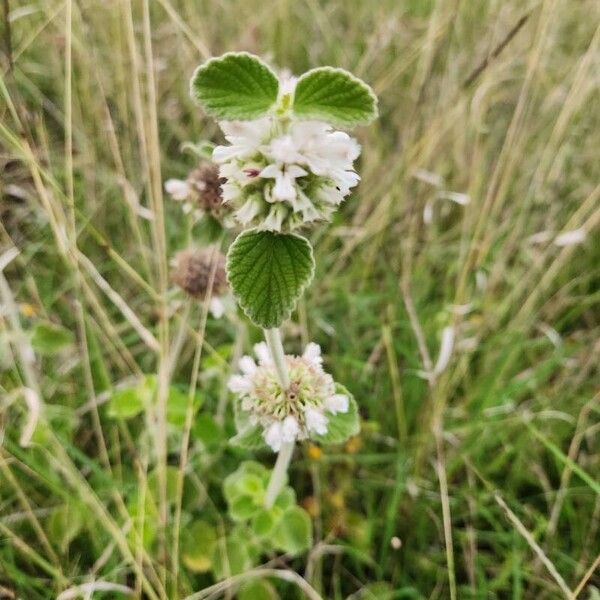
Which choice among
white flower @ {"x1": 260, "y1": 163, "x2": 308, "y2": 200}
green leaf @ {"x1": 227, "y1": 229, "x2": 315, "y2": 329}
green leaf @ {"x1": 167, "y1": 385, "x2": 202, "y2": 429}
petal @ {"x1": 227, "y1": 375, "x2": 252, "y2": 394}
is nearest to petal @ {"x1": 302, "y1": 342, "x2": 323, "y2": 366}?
petal @ {"x1": 227, "y1": 375, "x2": 252, "y2": 394}

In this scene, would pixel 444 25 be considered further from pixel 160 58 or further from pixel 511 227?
pixel 160 58

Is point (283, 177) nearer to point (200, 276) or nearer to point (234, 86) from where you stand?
point (234, 86)

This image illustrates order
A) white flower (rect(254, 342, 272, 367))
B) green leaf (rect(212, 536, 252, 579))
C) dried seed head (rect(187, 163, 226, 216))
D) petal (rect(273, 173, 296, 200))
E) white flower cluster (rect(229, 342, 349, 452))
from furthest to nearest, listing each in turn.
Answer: green leaf (rect(212, 536, 252, 579)) < dried seed head (rect(187, 163, 226, 216)) < white flower (rect(254, 342, 272, 367)) < white flower cluster (rect(229, 342, 349, 452)) < petal (rect(273, 173, 296, 200))

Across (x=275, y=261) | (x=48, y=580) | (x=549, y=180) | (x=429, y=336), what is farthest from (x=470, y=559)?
(x=549, y=180)

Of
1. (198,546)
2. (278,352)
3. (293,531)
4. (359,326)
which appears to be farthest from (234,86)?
(359,326)

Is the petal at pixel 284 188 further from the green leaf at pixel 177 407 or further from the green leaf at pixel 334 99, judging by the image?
the green leaf at pixel 177 407

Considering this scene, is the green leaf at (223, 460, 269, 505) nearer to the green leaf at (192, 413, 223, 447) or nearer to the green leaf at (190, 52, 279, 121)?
the green leaf at (192, 413, 223, 447)
